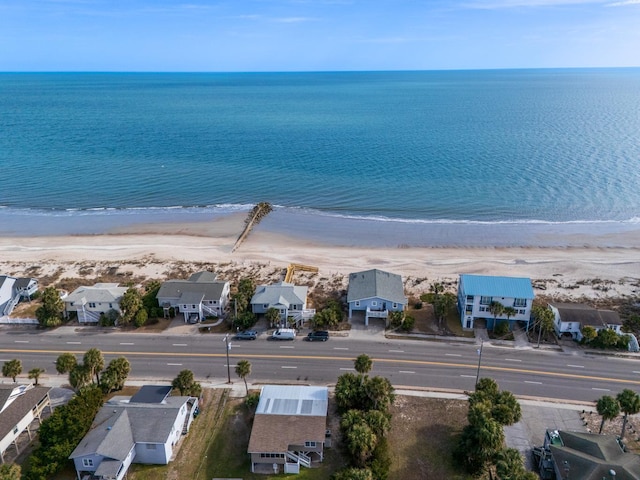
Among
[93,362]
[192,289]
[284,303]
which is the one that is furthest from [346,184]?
[93,362]

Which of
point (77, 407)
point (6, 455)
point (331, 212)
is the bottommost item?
point (6, 455)

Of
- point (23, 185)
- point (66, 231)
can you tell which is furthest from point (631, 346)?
point (23, 185)

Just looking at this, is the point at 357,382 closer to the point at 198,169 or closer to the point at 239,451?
the point at 239,451

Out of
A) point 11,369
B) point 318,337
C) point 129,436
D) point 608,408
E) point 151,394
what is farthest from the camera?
point 318,337

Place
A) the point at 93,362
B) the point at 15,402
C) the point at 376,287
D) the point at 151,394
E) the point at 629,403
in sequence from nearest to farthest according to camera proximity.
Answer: the point at 629,403 < the point at 15,402 < the point at 151,394 < the point at 93,362 < the point at 376,287

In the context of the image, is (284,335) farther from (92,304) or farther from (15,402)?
(15,402)

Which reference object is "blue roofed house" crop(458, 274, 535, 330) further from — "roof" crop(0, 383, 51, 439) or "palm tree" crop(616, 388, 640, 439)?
"roof" crop(0, 383, 51, 439)
